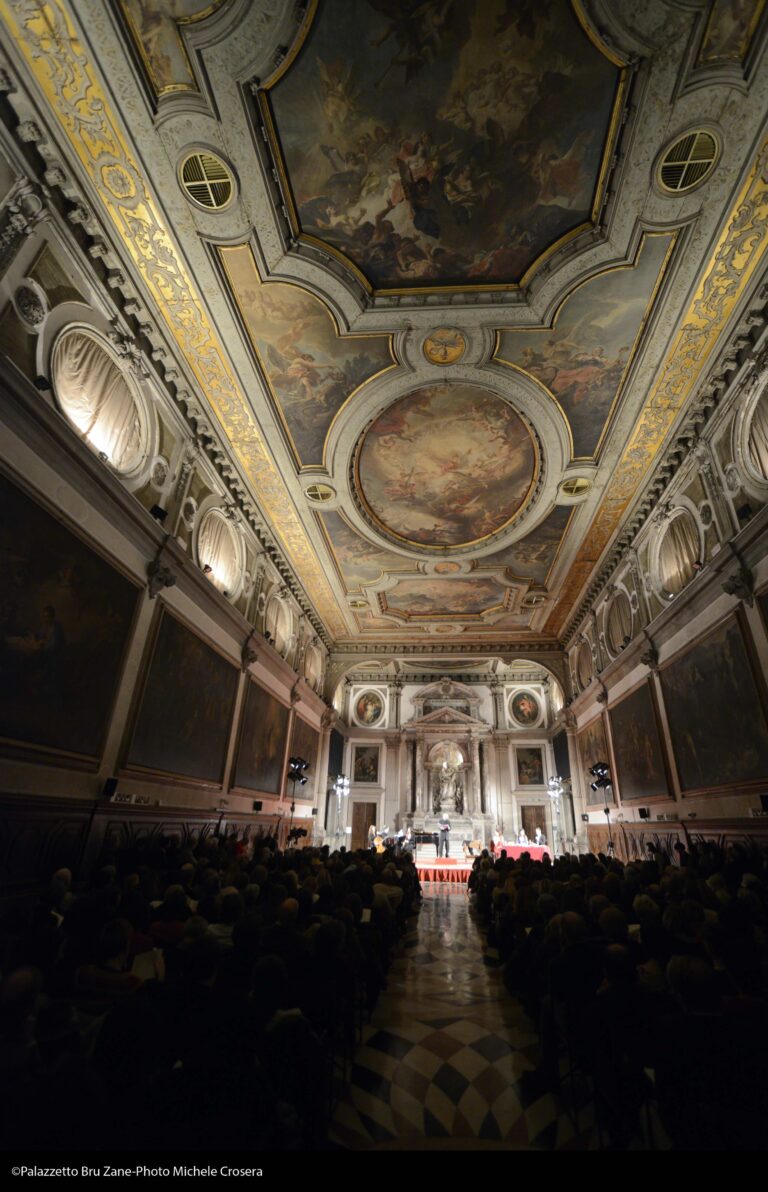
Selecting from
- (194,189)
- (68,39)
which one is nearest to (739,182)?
(194,189)

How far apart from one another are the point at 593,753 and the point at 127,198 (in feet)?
63.4

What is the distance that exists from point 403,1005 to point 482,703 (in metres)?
25.0

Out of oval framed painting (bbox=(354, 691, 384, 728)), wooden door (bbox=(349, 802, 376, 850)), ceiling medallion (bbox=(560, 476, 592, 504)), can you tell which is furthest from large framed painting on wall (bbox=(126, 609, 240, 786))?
oval framed painting (bbox=(354, 691, 384, 728))

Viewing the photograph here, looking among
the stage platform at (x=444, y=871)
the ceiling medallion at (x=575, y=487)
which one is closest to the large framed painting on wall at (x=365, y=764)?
the stage platform at (x=444, y=871)

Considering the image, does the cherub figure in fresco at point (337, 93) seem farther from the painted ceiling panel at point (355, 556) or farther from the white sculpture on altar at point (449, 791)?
the white sculpture on altar at point (449, 791)

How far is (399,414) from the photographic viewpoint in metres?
11.8

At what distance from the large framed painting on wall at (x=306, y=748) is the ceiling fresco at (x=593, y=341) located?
1336cm

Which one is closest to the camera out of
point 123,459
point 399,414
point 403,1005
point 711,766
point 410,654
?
point 403,1005

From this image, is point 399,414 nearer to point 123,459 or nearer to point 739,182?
point 123,459

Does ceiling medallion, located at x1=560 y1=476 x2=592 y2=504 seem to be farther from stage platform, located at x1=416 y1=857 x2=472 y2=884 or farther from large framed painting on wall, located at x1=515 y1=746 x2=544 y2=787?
large framed painting on wall, located at x1=515 y1=746 x2=544 y2=787

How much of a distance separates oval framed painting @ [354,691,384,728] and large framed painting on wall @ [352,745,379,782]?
4.40 ft

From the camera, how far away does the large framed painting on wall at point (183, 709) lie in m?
9.07

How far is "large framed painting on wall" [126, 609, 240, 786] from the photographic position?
9.07 metres

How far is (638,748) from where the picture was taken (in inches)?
537
